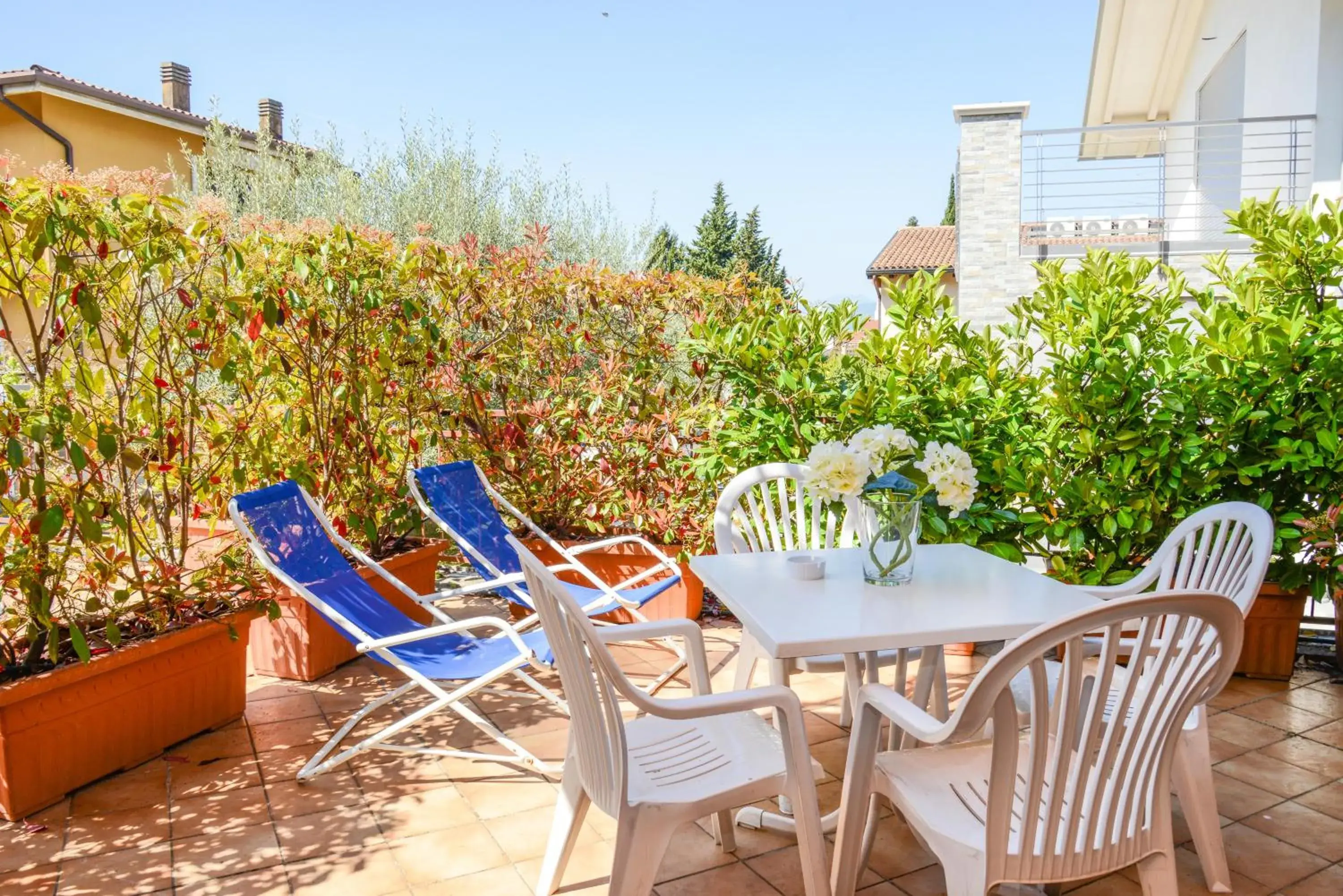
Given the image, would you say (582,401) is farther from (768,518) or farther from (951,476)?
(951,476)

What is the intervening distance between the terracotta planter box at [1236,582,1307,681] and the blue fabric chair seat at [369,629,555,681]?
3.13 meters

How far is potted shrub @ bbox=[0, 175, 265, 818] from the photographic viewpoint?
2.96 metres

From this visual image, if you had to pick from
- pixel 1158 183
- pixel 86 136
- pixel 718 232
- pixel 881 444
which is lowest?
pixel 881 444

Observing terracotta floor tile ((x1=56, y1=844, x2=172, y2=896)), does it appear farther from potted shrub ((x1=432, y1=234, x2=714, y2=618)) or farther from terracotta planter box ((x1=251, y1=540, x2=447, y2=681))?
→ potted shrub ((x1=432, y1=234, x2=714, y2=618))

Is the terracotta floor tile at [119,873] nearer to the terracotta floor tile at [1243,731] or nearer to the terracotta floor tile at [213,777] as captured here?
the terracotta floor tile at [213,777]

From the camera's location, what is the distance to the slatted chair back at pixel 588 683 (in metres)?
1.98

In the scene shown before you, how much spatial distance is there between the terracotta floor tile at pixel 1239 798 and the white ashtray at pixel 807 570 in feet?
4.74

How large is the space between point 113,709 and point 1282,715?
4.41m

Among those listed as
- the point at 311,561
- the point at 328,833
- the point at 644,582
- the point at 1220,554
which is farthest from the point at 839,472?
the point at 644,582

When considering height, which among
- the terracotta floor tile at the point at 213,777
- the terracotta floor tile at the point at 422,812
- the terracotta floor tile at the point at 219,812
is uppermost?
the terracotta floor tile at the point at 213,777

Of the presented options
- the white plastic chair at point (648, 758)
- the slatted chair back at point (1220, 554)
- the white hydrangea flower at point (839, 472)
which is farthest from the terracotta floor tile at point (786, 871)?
the slatted chair back at point (1220, 554)

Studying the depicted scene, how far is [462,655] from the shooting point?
342 cm

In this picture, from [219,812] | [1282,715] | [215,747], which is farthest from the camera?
[1282,715]

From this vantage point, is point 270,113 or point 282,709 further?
point 270,113
